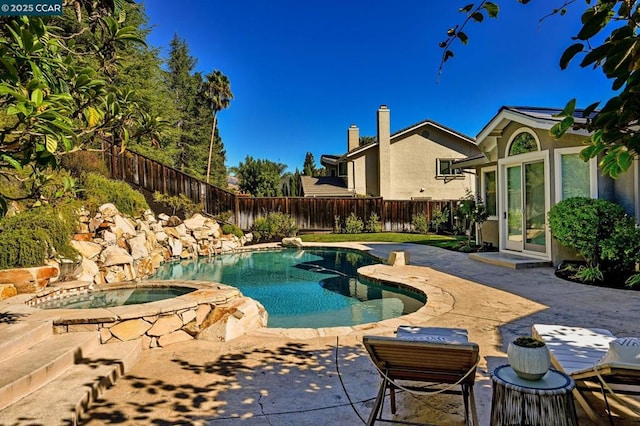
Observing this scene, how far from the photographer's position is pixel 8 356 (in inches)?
145

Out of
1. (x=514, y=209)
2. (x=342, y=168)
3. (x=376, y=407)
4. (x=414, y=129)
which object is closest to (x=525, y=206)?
(x=514, y=209)

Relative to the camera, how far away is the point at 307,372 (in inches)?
148

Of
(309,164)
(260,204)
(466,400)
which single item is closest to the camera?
(466,400)

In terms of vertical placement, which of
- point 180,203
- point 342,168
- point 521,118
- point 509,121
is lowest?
point 180,203

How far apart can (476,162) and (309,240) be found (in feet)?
26.9

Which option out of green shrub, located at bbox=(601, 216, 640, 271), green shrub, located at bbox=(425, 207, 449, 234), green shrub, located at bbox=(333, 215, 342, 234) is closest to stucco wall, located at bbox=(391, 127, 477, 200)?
green shrub, located at bbox=(425, 207, 449, 234)

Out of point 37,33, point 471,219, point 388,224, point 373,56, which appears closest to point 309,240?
point 388,224

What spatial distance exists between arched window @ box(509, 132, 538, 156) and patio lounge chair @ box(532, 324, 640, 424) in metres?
6.89

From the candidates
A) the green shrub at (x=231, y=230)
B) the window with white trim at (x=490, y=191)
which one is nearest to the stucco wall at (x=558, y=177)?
the window with white trim at (x=490, y=191)

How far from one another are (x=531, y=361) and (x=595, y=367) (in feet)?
1.96

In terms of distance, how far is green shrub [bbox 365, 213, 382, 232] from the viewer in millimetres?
20656

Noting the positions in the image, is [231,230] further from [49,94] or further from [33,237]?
[49,94]

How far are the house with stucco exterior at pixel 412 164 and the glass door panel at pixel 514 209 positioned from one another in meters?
14.3

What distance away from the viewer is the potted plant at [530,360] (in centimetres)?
216
